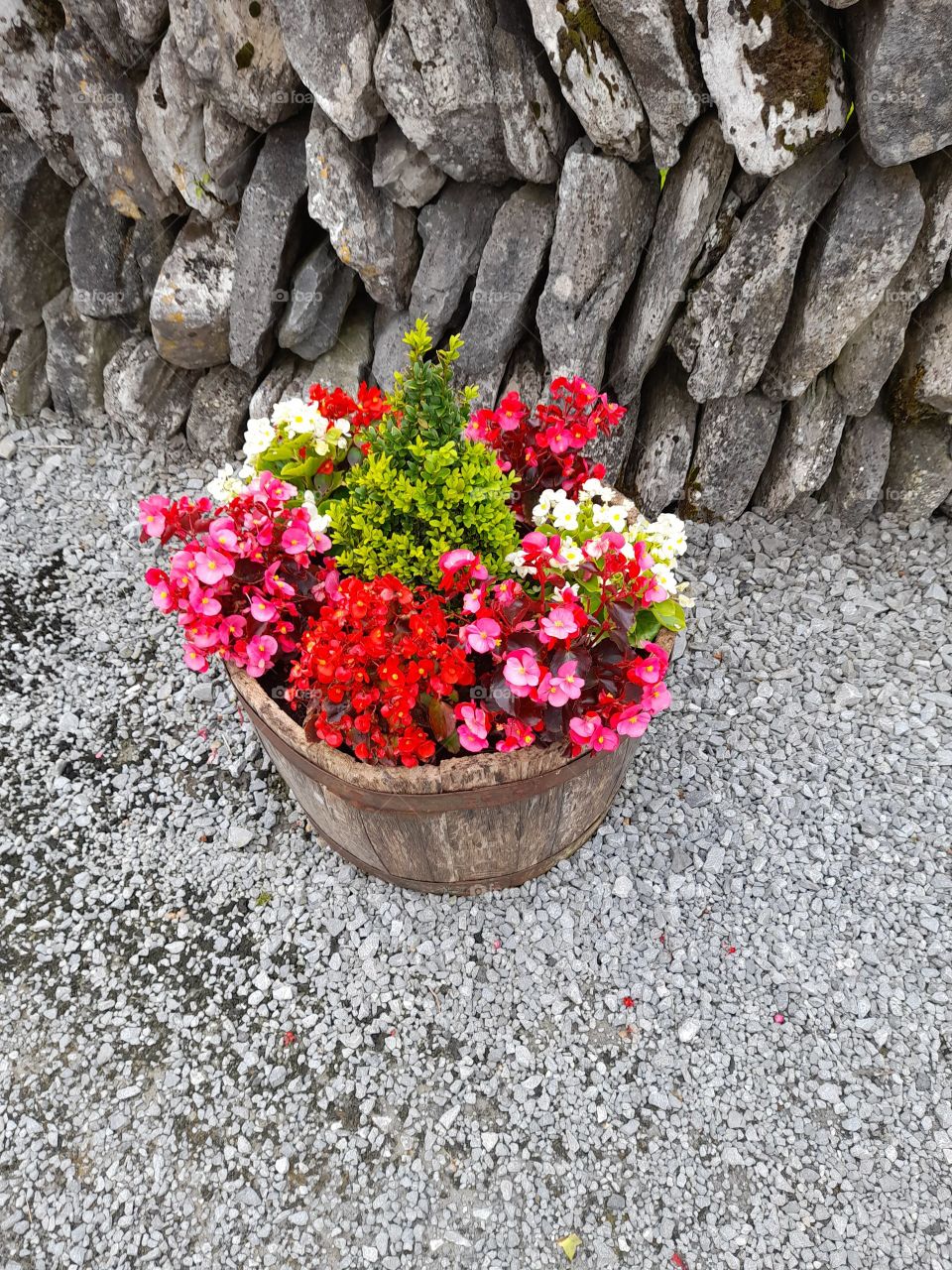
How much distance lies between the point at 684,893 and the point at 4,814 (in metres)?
2.59

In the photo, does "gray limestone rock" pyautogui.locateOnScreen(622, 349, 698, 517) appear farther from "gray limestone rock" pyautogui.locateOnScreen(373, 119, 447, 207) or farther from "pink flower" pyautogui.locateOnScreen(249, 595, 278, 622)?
"pink flower" pyautogui.locateOnScreen(249, 595, 278, 622)

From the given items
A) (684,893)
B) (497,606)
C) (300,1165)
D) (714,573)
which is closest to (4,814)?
(300,1165)

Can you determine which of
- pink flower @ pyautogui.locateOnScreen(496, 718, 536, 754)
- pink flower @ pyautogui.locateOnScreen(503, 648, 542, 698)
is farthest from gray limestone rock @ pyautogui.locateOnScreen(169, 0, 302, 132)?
pink flower @ pyautogui.locateOnScreen(496, 718, 536, 754)

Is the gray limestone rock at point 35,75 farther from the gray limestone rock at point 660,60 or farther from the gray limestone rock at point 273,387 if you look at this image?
the gray limestone rock at point 660,60

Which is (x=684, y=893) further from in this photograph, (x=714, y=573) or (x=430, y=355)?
(x=430, y=355)

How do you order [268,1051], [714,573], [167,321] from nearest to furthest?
[268,1051], [714,573], [167,321]

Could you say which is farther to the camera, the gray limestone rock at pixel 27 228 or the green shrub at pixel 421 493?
the gray limestone rock at pixel 27 228

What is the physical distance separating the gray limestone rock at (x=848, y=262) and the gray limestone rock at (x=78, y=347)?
139 inches

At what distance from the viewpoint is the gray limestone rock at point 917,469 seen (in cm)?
389

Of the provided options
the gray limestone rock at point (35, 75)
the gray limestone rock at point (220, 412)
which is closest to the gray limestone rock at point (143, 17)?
the gray limestone rock at point (35, 75)

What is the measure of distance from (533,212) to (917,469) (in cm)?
210

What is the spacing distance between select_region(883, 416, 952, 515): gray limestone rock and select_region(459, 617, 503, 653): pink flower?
2.65 meters

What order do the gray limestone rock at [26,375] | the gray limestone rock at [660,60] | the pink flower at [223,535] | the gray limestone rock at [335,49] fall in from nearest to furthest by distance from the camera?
1. the pink flower at [223,535]
2. the gray limestone rock at [660,60]
3. the gray limestone rock at [335,49]
4. the gray limestone rock at [26,375]

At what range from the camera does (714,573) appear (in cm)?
400
